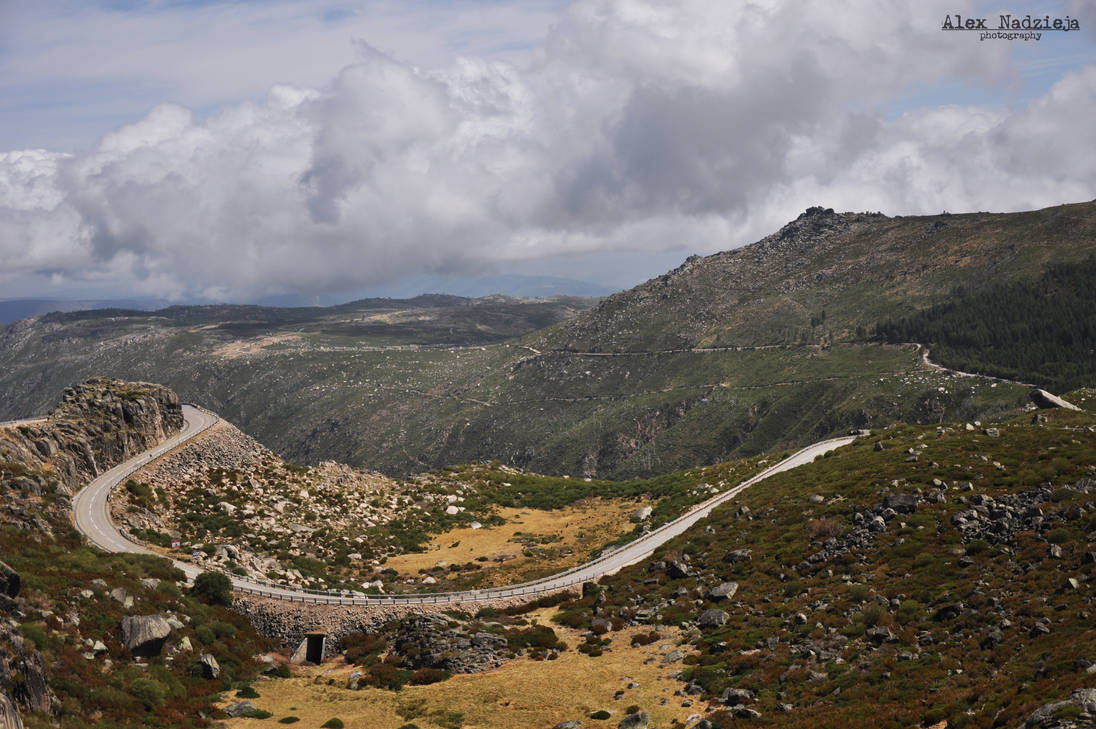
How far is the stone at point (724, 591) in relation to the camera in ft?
185

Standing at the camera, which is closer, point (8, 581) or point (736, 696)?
point (736, 696)

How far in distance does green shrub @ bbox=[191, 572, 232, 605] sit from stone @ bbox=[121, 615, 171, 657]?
34.3ft

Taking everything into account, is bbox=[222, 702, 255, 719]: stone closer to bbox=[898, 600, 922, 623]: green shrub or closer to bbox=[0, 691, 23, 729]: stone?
bbox=[0, 691, 23, 729]: stone

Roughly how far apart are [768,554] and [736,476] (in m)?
38.4

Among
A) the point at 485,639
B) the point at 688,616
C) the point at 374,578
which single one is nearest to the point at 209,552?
the point at 374,578

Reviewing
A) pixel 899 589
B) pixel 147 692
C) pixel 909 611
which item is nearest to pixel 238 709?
pixel 147 692

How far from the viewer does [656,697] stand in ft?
142

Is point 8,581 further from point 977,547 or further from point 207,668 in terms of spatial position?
point 977,547

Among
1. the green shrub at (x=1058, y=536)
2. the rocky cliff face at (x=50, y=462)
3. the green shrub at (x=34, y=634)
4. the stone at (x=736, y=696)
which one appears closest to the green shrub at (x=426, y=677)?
the stone at (x=736, y=696)

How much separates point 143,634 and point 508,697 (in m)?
21.7

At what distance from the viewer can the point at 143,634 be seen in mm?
45000

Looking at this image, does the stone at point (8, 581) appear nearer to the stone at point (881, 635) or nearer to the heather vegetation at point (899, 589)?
the heather vegetation at point (899, 589)

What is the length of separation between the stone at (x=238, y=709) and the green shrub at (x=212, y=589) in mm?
15566

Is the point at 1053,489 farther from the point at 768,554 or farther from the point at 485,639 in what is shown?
the point at 485,639
